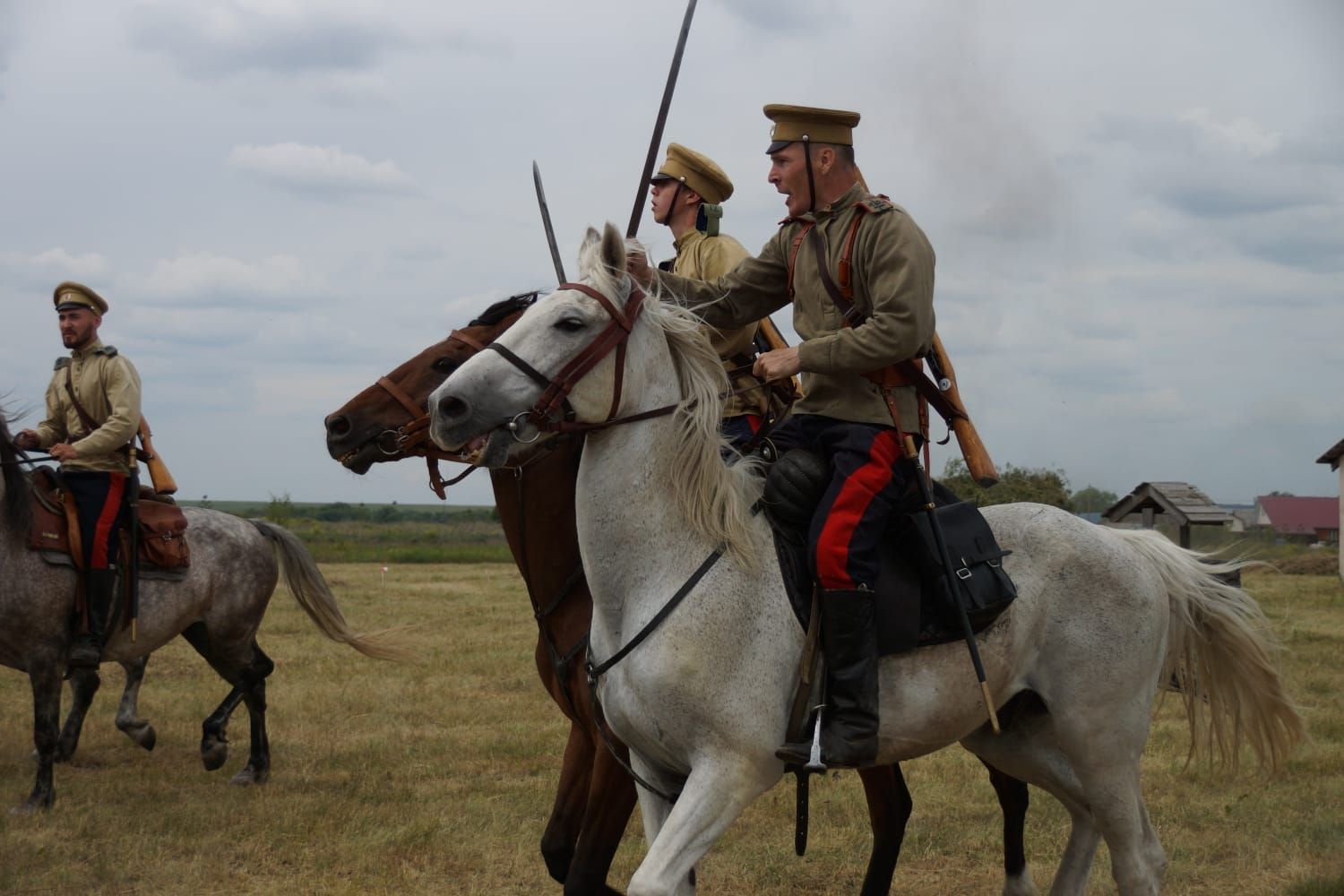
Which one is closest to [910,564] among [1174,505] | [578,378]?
[578,378]

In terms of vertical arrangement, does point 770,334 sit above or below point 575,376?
above

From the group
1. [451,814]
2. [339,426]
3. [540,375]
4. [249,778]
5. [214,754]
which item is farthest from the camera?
[214,754]

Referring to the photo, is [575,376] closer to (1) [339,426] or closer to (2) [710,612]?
(2) [710,612]

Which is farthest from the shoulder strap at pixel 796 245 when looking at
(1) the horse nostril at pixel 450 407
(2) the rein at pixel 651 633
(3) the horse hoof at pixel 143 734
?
(3) the horse hoof at pixel 143 734

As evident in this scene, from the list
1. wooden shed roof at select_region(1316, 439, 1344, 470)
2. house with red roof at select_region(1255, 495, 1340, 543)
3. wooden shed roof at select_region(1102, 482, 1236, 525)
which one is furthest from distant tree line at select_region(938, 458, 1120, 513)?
house with red roof at select_region(1255, 495, 1340, 543)

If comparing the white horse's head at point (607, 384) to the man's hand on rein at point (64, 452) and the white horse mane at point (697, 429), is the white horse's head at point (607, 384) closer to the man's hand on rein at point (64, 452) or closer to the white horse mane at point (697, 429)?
the white horse mane at point (697, 429)

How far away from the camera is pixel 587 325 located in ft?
13.7

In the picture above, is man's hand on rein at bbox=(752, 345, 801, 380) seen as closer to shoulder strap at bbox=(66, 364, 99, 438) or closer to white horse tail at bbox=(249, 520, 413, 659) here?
shoulder strap at bbox=(66, 364, 99, 438)

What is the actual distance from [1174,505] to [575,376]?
18.6 m

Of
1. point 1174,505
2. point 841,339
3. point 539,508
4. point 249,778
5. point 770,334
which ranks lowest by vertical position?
point 249,778

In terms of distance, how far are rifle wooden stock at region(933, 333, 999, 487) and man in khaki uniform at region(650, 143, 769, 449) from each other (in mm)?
1066

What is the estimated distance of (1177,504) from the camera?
2077cm

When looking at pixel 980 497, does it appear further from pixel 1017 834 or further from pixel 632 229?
pixel 632 229

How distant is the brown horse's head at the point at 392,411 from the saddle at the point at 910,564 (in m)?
1.78
